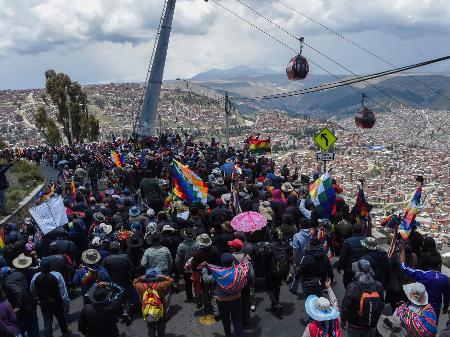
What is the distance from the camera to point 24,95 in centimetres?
13650

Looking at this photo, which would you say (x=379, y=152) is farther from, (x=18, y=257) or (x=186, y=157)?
(x=18, y=257)

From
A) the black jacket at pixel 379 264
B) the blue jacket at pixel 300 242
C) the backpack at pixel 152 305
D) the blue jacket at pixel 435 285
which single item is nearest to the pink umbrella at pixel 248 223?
the blue jacket at pixel 300 242

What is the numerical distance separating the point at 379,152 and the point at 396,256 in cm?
10694

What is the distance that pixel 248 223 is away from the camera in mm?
8758

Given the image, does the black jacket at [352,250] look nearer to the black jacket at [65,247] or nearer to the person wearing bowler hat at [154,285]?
the person wearing bowler hat at [154,285]

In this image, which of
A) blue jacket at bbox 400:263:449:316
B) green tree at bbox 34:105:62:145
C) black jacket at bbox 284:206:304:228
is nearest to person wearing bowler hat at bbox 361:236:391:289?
blue jacket at bbox 400:263:449:316

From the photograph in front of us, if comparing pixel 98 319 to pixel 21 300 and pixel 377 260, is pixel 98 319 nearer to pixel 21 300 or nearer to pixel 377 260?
pixel 21 300

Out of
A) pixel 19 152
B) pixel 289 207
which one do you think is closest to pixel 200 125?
pixel 19 152

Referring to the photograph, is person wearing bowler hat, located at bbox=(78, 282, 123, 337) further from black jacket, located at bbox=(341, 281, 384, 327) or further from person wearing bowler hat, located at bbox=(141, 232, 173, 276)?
black jacket, located at bbox=(341, 281, 384, 327)

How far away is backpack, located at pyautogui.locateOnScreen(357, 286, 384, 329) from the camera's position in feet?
19.4

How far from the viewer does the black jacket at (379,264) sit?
23.8 ft

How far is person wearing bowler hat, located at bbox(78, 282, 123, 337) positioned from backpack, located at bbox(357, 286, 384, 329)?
10.6ft

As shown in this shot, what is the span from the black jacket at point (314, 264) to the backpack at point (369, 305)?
145 centimetres

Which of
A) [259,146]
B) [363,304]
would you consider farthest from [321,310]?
[259,146]
